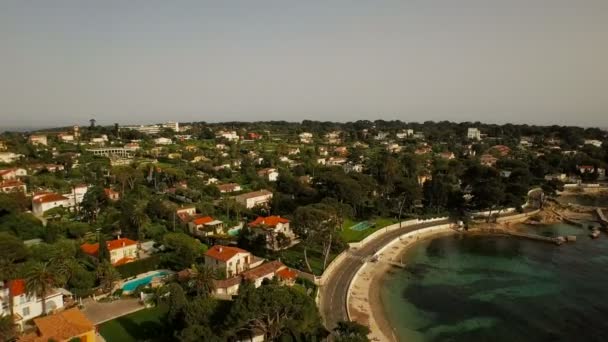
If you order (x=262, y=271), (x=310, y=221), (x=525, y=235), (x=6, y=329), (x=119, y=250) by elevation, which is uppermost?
(x=310, y=221)

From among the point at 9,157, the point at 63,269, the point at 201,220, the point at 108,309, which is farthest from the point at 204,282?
the point at 9,157

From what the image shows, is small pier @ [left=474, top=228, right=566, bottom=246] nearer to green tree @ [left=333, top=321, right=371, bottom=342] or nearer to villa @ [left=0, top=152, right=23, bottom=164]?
green tree @ [left=333, top=321, right=371, bottom=342]

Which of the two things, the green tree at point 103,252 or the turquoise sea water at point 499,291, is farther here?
the green tree at point 103,252

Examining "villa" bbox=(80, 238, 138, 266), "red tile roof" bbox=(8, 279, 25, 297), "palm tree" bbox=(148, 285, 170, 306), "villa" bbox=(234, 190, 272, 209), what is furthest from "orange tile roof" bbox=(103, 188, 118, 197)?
"palm tree" bbox=(148, 285, 170, 306)

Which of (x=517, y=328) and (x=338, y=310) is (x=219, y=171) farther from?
(x=517, y=328)

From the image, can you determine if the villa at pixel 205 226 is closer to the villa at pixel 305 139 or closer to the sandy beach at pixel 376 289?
the sandy beach at pixel 376 289

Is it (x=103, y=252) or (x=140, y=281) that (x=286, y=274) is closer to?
(x=140, y=281)

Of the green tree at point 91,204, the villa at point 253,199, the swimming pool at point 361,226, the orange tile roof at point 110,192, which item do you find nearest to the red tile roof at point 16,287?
the green tree at point 91,204
